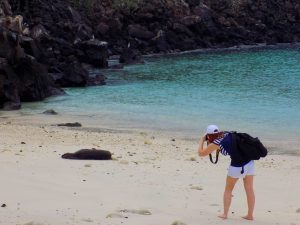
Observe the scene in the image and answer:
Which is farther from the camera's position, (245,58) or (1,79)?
(245,58)

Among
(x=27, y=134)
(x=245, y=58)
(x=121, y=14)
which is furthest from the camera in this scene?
(x=121, y=14)

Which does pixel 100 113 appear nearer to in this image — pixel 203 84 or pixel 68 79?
pixel 68 79

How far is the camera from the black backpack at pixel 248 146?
7.80m

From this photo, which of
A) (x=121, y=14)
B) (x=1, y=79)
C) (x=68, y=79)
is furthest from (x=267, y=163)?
(x=121, y=14)

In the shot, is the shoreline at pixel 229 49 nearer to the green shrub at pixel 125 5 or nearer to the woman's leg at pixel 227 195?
the green shrub at pixel 125 5

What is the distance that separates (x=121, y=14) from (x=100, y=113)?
52.3 metres

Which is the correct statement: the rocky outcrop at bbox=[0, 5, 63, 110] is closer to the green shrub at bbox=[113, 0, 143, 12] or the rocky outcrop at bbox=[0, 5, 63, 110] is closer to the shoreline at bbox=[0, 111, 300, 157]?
the shoreline at bbox=[0, 111, 300, 157]

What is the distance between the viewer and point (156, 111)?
83.0 feet

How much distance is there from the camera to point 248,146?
25.7 feet

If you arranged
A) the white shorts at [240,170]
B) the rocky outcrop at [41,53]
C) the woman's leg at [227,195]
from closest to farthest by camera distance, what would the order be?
the white shorts at [240,170] < the woman's leg at [227,195] < the rocky outcrop at [41,53]

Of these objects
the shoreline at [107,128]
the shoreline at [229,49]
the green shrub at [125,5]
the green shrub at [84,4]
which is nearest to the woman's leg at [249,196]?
the shoreline at [107,128]

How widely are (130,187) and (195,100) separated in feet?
64.0

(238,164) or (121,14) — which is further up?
(121,14)

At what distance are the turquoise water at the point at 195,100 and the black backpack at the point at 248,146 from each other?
29.3 ft
